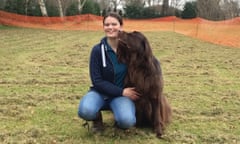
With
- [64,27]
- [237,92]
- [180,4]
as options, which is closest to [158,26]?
[64,27]

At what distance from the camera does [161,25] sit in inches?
1003

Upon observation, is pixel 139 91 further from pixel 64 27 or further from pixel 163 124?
pixel 64 27

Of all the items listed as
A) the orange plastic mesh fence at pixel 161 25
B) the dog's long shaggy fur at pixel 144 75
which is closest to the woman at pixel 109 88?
the dog's long shaggy fur at pixel 144 75

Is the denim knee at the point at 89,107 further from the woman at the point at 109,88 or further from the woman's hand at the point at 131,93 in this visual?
the woman's hand at the point at 131,93

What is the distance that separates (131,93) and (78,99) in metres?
2.19

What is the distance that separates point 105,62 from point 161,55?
7.73 metres

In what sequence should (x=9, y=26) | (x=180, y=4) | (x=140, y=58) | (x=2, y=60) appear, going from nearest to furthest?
(x=140, y=58) < (x=2, y=60) < (x=9, y=26) < (x=180, y=4)

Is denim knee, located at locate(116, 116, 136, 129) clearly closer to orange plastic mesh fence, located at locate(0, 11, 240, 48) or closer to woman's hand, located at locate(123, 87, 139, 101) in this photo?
woman's hand, located at locate(123, 87, 139, 101)

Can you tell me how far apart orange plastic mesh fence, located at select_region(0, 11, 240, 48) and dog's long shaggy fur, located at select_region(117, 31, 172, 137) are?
46.2 ft

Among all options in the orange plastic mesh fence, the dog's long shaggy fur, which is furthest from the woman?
the orange plastic mesh fence

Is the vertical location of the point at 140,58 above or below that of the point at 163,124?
above

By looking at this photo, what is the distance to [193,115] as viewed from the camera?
17.3ft

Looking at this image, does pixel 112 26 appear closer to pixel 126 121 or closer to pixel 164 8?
pixel 126 121

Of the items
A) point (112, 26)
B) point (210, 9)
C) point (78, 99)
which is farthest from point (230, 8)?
point (112, 26)
